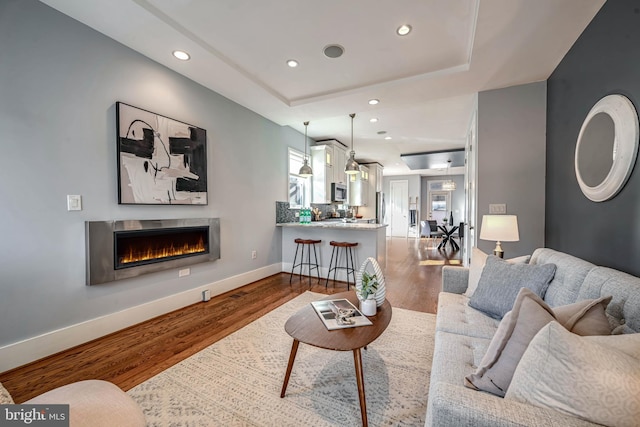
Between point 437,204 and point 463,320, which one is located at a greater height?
point 437,204

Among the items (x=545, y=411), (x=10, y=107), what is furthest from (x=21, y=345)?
(x=545, y=411)

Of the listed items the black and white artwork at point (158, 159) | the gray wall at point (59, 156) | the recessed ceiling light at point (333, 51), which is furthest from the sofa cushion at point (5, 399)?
the recessed ceiling light at point (333, 51)

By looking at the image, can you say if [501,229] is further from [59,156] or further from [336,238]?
[59,156]

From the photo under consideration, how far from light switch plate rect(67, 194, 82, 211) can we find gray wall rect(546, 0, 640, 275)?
407 cm

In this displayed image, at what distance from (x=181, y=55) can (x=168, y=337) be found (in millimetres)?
2815

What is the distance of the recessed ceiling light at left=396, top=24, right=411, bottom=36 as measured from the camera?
2297 mm

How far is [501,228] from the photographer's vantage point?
252 centimetres

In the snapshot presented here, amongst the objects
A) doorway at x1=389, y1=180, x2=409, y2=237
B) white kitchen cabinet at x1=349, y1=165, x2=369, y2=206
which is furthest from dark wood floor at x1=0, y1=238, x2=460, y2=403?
doorway at x1=389, y1=180, x2=409, y2=237

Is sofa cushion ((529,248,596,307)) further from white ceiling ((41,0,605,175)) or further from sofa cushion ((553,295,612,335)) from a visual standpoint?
white ceiling ((41,0,605,175))

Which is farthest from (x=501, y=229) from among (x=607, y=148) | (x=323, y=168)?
(x=323, y=168)

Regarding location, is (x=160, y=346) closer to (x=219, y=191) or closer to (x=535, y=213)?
(x=219, y=191)

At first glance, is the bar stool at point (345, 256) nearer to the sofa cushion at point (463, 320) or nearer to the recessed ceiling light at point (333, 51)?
the sofa cushion at point (463, 320)

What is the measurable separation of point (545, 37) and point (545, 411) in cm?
289

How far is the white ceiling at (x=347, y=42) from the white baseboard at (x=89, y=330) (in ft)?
8.65
